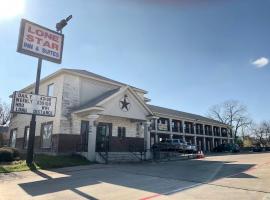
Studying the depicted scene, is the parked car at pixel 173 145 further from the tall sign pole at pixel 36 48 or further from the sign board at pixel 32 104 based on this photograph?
the tall sign pole at pixel 36 48

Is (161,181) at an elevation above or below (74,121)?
below

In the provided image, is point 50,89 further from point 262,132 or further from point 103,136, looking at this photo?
point 262,132

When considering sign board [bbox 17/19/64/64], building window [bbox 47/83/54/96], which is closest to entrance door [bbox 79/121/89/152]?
building window [bbox 47/83/54/96]

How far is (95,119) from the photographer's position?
21.4 metres

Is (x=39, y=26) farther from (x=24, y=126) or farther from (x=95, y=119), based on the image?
(x=24, y=126)

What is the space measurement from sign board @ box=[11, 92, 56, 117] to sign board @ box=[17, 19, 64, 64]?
2.70 metres

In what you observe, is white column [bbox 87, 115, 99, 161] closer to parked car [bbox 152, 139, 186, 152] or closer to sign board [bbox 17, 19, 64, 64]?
sign board [bbox 17, 19, 64, 64]

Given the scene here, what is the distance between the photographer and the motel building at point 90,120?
72.5 ft

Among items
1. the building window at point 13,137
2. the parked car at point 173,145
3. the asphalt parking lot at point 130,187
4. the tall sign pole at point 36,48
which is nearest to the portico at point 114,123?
the tall sign pole at point 36,48

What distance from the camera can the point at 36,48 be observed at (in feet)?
58.3

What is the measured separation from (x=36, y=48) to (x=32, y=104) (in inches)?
144

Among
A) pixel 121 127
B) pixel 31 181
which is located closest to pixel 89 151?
pixel 121 127

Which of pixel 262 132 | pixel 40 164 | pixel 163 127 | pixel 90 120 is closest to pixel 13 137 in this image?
pixel 90 120

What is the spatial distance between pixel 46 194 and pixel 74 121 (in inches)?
543
